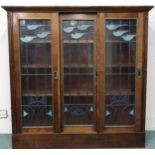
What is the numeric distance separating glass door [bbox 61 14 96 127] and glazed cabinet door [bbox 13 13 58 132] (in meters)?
0.15

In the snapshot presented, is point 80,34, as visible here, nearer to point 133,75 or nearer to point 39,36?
point 39,36

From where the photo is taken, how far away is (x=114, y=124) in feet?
10.3

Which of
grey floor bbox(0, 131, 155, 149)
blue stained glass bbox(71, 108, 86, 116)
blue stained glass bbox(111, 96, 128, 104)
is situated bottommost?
grey floor bbox(0, 131, 155, 149)

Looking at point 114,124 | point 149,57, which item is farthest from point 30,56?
point 149,57

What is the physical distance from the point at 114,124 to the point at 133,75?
0.65m

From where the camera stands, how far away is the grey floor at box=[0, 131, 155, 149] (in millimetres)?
3156

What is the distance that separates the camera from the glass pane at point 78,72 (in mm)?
3004

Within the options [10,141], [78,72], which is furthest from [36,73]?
[10,141]

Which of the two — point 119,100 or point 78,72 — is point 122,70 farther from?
point 78,72

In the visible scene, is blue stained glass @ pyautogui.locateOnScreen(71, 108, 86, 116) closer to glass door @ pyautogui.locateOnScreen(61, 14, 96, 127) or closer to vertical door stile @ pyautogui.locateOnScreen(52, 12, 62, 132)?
glass door @ pyautogui.locateOnScreen(61, 14, 96, 127)

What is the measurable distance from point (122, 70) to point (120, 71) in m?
0.03

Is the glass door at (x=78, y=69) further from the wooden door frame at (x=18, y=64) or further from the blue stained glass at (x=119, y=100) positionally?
the blue stained glass at (x=119, y=100)

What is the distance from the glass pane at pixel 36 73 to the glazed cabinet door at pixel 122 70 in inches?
26.7

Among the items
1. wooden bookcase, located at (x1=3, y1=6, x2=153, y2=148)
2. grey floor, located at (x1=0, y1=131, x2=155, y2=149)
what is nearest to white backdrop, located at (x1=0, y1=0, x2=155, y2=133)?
grey floor, located at (x1=0, y1=131, x2=155, y2=149)
